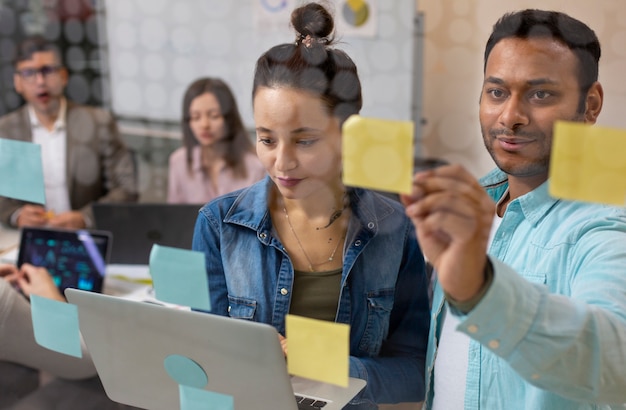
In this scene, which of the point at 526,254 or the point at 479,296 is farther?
the point at 526,254

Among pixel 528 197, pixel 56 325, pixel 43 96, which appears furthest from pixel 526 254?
pixel 43 96

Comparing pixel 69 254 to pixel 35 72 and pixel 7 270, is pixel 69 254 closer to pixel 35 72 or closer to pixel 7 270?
pixel 7 270

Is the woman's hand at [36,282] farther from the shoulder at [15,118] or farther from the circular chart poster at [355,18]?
the circular chart poster at [355,18]

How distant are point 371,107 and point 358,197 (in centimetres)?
10

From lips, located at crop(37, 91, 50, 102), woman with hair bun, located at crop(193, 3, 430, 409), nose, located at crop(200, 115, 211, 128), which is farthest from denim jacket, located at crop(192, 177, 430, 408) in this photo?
nose, located at crop(200, 115, 211, 128)

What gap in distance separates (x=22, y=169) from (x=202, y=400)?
13.8 inches

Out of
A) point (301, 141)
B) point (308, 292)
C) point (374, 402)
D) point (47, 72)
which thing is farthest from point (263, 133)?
point (47, 72)

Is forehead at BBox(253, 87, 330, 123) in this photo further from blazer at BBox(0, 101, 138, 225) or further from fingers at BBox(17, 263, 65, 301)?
blazer at BBox(0, 101, 138, 225)

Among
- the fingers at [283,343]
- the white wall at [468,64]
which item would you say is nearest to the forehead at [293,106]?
the white wall at [468,64]

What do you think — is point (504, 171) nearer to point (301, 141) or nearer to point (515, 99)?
point (515, 99)

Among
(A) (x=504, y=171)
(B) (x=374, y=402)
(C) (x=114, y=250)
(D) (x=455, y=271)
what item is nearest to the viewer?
(D) (x=455, y=271)

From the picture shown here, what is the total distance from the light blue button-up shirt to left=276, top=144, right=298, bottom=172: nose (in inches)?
6.8

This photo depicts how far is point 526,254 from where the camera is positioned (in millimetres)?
618

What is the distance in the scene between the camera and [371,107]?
71 cm
